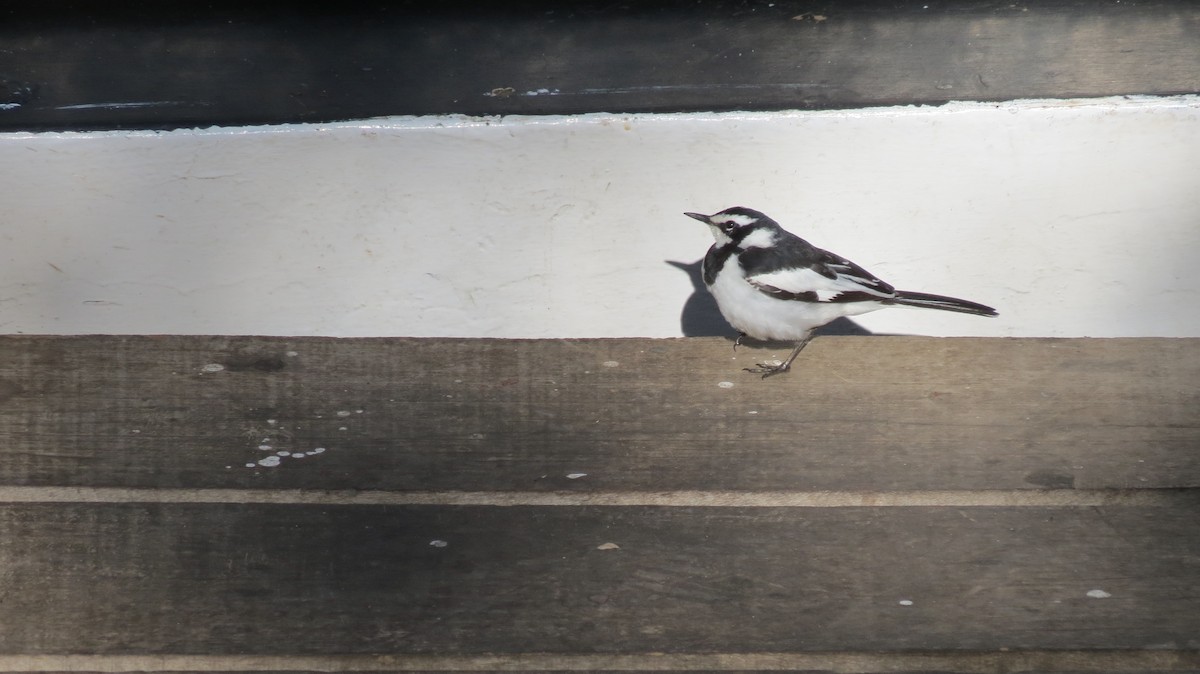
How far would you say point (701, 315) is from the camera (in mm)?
2062

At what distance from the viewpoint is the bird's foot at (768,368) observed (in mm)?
1546

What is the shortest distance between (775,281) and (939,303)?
304 millimetres

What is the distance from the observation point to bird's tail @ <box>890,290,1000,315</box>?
173 centimetres

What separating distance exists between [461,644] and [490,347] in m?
0.44

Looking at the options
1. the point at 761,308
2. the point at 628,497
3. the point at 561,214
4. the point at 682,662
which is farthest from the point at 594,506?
the point at 561,214

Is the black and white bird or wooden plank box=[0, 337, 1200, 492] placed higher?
the black and white bird

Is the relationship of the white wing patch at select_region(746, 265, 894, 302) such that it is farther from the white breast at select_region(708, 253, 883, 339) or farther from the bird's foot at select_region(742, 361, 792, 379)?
the bird's foot at select_region(742, 361, 792, 379)

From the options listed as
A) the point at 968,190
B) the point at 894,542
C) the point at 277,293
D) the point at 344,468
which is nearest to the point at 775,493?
the point at 894,542

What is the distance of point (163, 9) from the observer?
1.85m

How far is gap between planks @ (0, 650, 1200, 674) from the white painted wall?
2.24 feet

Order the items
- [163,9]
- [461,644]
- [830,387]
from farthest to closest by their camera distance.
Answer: [163,9], [830,387], [461,644]

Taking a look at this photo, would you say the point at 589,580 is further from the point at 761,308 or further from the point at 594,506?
the point at 761,308

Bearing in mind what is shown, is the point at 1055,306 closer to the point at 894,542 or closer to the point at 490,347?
the point at 894,542

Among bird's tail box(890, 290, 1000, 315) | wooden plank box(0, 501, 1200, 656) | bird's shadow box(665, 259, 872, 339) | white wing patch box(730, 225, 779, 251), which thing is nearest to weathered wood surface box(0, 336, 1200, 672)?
wooden plank box(0, 501, 1200, 656)
